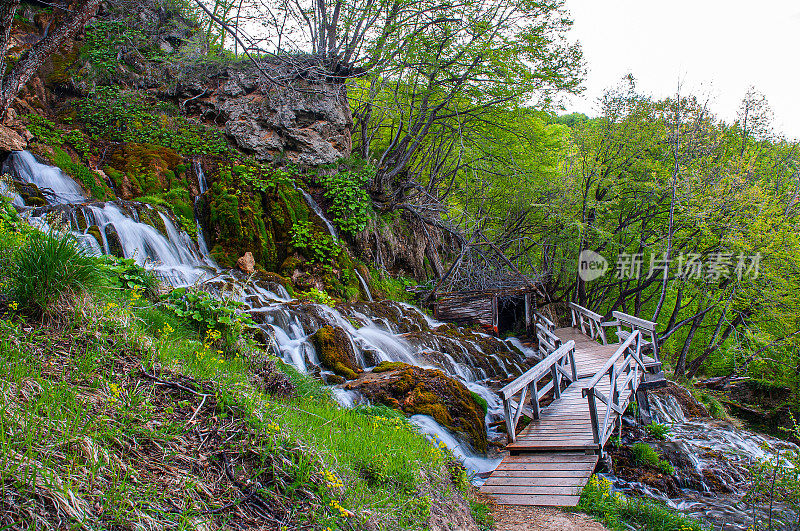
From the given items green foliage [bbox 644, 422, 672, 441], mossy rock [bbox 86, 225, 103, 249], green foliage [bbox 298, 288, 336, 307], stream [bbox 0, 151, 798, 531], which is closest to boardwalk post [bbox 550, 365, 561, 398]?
stream [bbox 0, 151, 798, 531]

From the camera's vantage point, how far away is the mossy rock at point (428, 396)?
6254 millimetres

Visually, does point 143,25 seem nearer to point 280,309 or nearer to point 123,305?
point 280,309

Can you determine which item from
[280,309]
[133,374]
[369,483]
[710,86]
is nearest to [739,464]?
[369,483]

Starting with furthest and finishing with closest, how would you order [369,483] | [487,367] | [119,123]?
[119,123] → [487,367] → [369,483]

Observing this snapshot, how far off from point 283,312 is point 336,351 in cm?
130

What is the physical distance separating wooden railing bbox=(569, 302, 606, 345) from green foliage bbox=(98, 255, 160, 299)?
12.5 m

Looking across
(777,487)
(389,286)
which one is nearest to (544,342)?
(389,286)

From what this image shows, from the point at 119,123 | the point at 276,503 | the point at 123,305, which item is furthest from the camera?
the point at 119,123

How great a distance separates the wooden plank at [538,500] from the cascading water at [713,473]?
1.76m

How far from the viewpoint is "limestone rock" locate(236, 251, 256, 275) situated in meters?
10.5

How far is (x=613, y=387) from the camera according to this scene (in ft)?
25.2

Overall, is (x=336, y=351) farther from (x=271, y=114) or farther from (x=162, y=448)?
(x=271, y=114)

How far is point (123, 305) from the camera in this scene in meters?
4.08

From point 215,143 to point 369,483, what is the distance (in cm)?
1285
